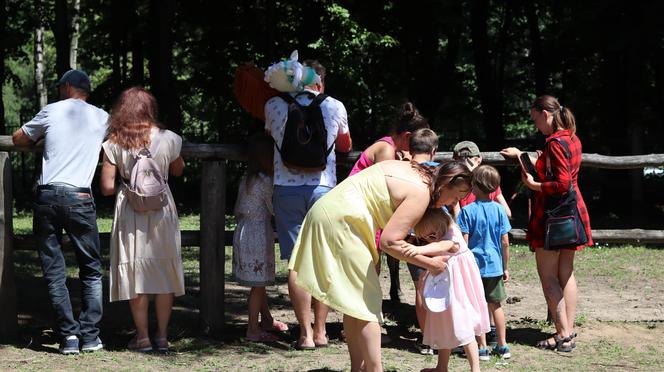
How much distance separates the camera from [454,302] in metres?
5.41

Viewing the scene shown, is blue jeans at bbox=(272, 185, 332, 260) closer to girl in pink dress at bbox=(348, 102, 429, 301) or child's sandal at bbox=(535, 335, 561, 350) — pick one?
girl in pink dress at bbox=(348, 102, 429, 301)

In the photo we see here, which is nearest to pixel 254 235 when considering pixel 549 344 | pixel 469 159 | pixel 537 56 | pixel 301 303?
pixel 301 303

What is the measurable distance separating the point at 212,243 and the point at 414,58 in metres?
15.6

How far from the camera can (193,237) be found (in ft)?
23.0

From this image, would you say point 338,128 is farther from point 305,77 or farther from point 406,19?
point 406,19

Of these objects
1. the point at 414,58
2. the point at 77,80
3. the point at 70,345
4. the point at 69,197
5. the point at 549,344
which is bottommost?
the point at 549,344

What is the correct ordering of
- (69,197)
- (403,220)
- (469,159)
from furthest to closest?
(469,159), (69,197), (403,220)

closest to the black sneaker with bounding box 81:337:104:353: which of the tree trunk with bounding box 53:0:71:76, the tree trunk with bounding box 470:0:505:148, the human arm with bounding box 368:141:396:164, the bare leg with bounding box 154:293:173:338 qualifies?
the bare leg with bounding box 154:293:173:338

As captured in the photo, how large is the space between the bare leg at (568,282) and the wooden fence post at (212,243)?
101 inches

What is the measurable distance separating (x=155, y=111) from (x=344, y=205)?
2040 millimetres

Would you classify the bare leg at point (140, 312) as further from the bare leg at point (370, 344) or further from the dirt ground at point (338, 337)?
the bare leg at point (370, 344)

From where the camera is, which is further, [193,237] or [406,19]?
[406,19]

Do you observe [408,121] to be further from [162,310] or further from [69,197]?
[69,197]

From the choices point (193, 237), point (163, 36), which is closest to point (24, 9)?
point (163, 36)
